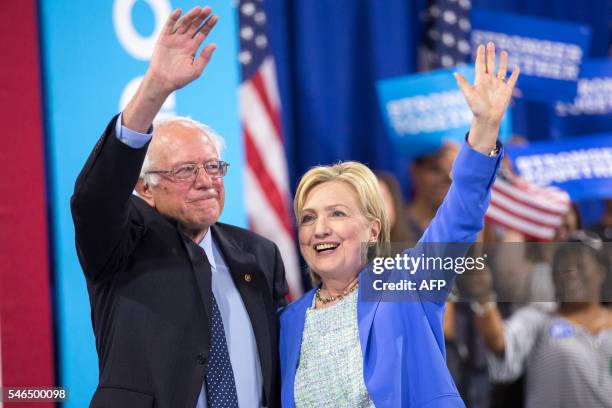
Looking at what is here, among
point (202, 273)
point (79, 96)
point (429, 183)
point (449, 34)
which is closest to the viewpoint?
point (202, 273)

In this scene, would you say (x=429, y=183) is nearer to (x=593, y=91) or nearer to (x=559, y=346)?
(x=559, y=346)

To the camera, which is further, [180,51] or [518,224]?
[518,224]

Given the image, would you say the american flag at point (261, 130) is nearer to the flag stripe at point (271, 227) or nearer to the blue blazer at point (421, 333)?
the flag stripe at point (271, 227)

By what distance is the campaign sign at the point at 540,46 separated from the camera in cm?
535

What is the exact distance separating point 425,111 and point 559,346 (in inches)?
69.2

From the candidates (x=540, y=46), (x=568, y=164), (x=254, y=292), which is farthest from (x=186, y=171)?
(x=540, y=46)

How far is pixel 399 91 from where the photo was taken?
469 cm

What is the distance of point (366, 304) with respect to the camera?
2.15 metres

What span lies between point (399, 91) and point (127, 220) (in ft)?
9.62

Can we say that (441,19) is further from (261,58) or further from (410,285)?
(410,285)

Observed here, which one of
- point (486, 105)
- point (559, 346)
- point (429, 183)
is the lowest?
point (559, 346)

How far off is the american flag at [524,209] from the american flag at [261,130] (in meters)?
1.14

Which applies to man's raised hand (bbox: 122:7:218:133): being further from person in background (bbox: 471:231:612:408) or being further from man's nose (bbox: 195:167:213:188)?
person in background (bbox: 471:231:612:408)

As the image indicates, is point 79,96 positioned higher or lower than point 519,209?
higher
